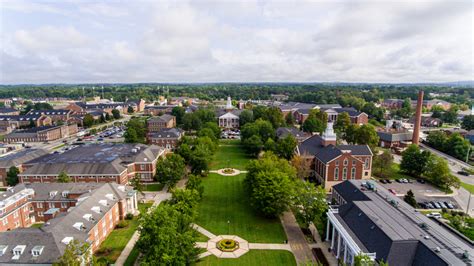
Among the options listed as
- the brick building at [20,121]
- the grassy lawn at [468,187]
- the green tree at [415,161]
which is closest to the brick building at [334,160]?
the green tree at [415,161]

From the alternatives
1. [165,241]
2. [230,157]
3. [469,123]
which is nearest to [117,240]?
[165,241]

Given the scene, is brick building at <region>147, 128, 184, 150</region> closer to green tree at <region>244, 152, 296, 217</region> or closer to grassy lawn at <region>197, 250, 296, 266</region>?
green tree at <region>244, 152, 296, 217</region>

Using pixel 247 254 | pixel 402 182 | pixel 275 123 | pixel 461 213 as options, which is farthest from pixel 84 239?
pixel 275 123

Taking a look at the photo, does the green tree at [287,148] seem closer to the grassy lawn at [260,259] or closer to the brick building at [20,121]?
the grassy lawn at [260,259]

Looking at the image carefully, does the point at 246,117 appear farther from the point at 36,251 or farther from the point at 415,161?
the point at 36,251

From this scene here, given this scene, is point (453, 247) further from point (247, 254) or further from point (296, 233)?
point (247, 254)

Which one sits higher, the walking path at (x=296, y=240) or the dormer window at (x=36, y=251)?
the dormer window at (x=36, y=251)
